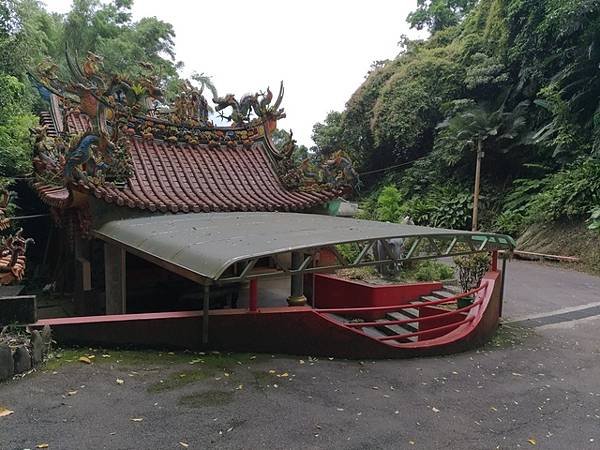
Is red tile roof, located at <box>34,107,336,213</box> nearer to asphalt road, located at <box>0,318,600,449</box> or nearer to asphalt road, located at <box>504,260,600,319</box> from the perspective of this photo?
asphalt road, located at <box>0,318,600,449</box>

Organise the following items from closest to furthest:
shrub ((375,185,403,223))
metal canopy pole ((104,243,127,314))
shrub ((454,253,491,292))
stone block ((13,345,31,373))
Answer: stone block ((13,345,31,373))
metal canopy pole ((104,243,127,314))
shrub ((454,253,491,292))
shrub ((375,185,403,223))

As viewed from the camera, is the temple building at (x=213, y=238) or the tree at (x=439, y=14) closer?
the temple building at (x=213, y=238)

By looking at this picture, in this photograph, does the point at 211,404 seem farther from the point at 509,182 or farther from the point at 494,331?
the point at 509,182

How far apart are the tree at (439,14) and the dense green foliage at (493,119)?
7092mm

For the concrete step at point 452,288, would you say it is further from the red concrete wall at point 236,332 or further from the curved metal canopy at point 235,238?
the red concrete wall at point 236,332

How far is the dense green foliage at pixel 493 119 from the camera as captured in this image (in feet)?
54.2

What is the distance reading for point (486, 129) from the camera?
63.3 feet

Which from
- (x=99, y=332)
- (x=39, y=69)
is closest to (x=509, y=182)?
(x=39, y=69)

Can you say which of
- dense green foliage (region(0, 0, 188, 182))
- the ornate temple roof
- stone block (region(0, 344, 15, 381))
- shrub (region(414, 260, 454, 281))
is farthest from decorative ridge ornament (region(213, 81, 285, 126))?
stone block (region(0, 344, 15, 381))

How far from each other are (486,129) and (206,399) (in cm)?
1833

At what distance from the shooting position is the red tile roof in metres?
8.05

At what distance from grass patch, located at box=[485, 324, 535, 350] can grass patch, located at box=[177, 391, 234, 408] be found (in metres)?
4.59

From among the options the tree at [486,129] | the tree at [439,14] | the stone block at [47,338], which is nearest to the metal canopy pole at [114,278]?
the stone block at [47,338]

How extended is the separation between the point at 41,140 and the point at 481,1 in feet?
71.6
